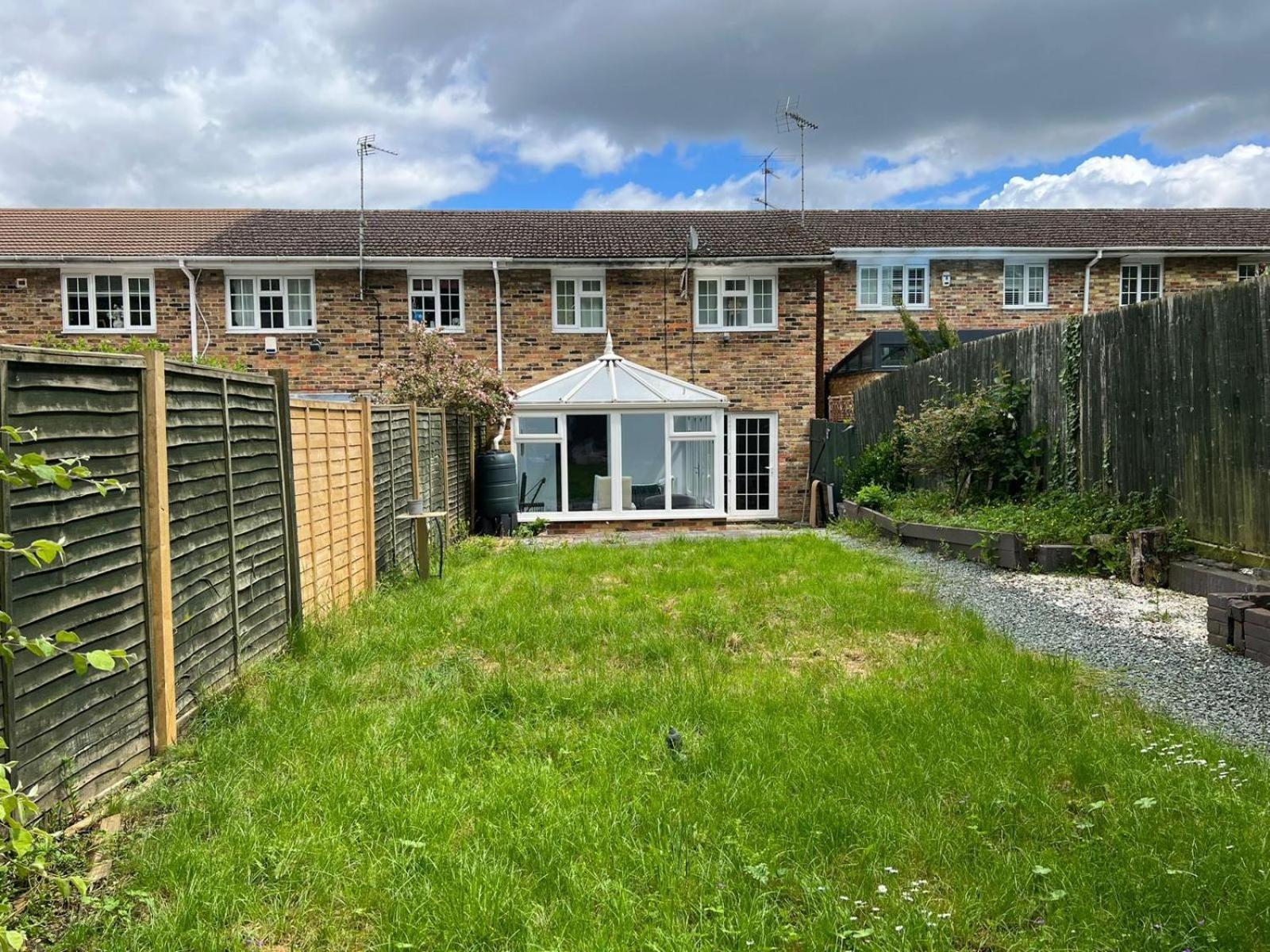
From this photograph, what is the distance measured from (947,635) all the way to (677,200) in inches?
776

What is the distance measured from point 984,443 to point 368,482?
705cm

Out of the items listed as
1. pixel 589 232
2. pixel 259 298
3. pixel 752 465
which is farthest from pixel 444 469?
pixel 589 232

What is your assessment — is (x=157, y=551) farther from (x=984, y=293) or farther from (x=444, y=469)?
(x=984, y=293)

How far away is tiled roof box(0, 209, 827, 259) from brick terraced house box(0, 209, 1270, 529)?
0.09m

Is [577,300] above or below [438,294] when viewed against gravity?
below

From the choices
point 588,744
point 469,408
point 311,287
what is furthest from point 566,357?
point 588,744

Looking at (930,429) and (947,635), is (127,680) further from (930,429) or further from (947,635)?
(930,429)

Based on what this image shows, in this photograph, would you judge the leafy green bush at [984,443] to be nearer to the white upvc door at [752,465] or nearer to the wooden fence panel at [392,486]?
the wooden fence panel at [392,486]

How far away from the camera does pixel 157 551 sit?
3.73m

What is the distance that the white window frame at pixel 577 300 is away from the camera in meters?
17.6

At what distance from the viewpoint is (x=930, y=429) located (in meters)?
10.6

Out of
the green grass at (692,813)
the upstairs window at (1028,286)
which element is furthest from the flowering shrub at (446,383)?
the upstairs window at (1028,286)

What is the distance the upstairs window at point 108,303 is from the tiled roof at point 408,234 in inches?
22.4

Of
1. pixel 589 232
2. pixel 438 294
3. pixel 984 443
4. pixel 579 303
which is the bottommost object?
pixel 984 443
